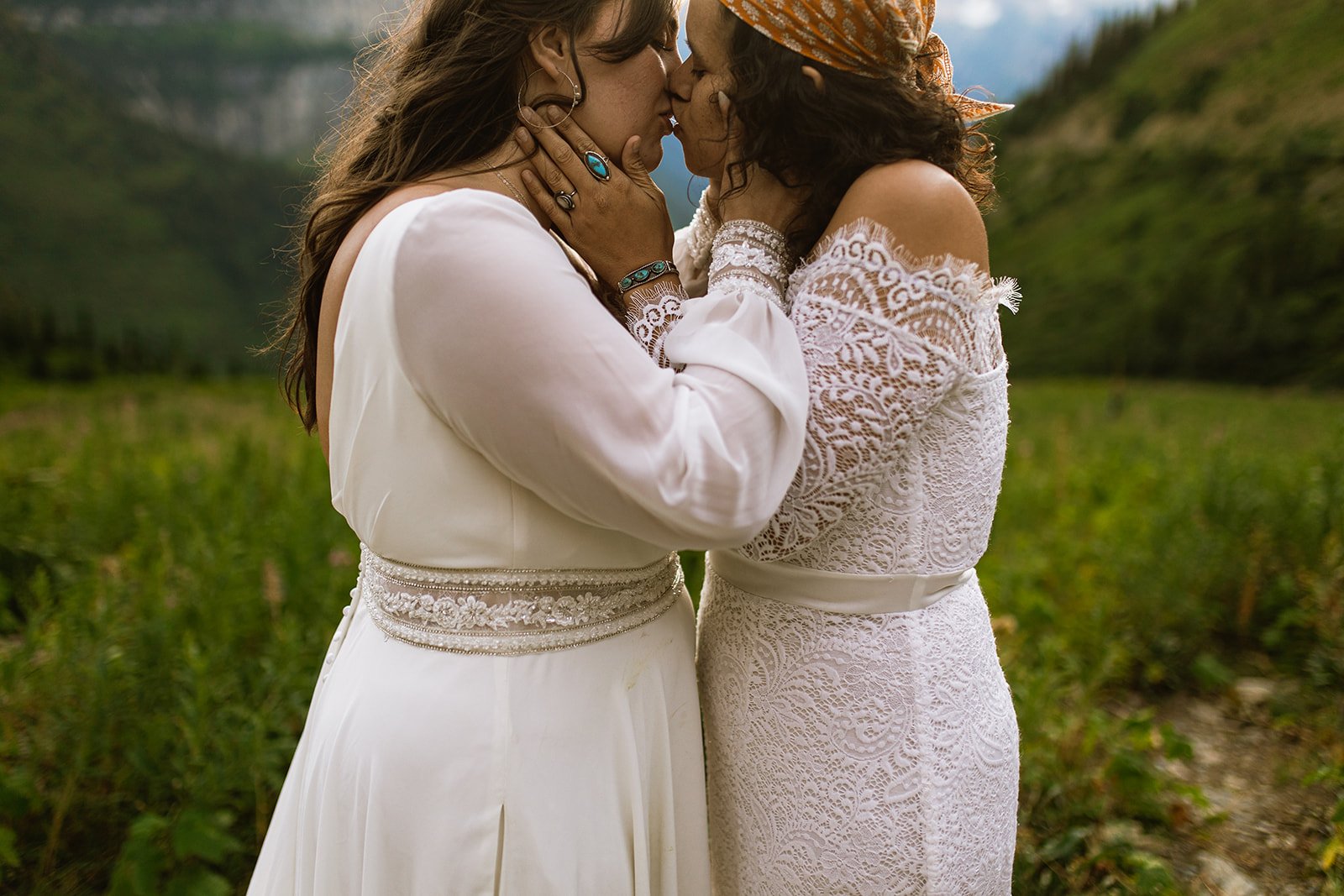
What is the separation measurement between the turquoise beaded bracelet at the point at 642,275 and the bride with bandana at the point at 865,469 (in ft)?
0.32

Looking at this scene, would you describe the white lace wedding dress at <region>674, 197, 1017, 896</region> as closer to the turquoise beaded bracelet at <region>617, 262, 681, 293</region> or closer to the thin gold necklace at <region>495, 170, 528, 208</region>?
the turquoise beaded bracelet at <region>617, 262, 681, 293</region>

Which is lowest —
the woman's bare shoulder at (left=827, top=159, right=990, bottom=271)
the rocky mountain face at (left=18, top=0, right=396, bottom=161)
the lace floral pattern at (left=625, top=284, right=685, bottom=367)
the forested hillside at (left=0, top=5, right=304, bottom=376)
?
the lace floral pattern at (left=625, top=284, right=685, bottom=367)

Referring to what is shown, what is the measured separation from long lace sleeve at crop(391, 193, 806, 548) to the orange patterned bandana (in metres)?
0.54

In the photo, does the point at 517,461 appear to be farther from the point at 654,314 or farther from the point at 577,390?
the point at 654,314

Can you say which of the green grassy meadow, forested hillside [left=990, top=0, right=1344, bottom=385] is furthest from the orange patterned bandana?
forested hillside [left=990, top=0, right=1344, bottom=385]

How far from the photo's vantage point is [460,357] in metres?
1.28

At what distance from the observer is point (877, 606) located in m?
1.59

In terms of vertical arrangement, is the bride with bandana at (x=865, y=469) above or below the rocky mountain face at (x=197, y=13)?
below

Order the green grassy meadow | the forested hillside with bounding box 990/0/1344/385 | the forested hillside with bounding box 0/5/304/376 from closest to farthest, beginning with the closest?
the green grassy meadow
the forested hillside with bounding box 990/0/1344/385
the forested hillside with bounding box 0/5/304/376

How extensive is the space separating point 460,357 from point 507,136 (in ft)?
1.93

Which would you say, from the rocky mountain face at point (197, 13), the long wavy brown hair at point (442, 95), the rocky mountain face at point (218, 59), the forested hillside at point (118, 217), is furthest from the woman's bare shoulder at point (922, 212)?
the rocky mountain face at point (218, 59)

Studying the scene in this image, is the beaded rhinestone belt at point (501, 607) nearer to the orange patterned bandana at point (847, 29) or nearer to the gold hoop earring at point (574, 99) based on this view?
the gold hoop earring at point (574, 99)

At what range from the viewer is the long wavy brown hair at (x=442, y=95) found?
1.61 meters

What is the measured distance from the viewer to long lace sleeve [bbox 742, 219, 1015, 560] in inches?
55.9
